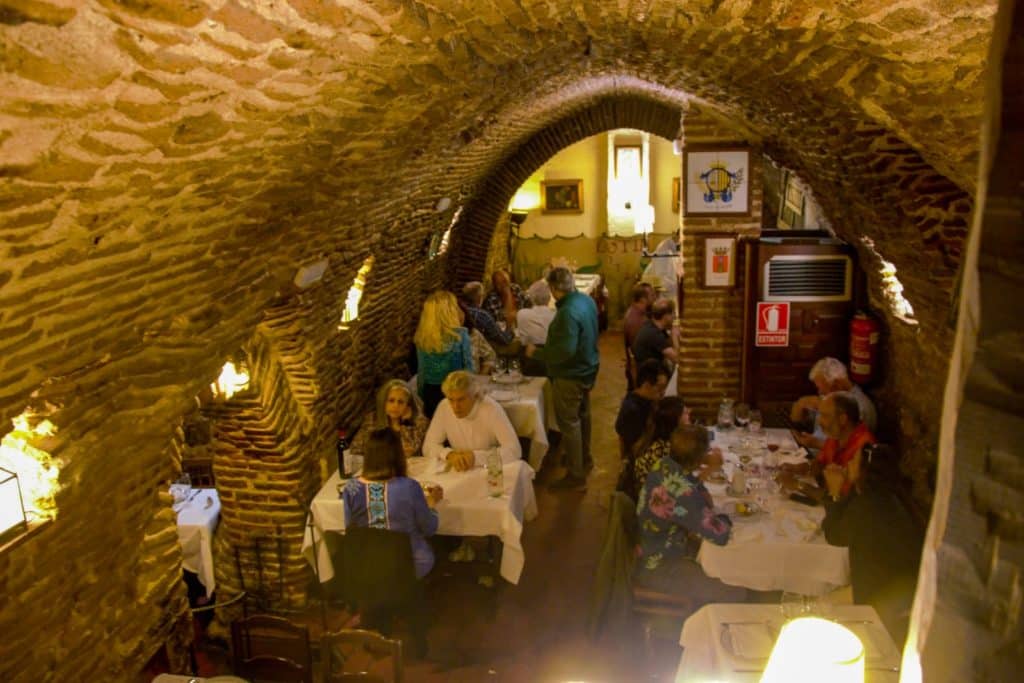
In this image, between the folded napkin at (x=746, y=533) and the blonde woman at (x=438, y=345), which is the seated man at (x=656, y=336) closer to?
the blonde woman at (x=438, y=345)

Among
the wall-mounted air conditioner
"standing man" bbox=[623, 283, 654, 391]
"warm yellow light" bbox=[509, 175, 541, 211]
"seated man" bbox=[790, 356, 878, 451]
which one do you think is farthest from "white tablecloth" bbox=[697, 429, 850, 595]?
"warm yellow light" bbox=[509, 175, 541, 211]

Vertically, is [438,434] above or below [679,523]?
above

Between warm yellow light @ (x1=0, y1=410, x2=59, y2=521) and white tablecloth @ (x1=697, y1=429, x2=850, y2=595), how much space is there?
294 centimetres

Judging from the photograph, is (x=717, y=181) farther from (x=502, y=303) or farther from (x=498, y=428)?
(x=502, y=303)

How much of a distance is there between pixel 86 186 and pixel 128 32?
0.55 metres

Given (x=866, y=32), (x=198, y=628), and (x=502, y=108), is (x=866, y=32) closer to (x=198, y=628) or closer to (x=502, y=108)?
(x=502, y=108)

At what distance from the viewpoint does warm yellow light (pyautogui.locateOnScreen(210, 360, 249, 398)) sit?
512 centimetres

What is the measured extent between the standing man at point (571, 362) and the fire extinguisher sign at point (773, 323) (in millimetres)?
1342

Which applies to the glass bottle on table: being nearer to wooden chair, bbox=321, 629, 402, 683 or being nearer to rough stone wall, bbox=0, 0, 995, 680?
rough stone wall, bbox=0, 0, 995, 680

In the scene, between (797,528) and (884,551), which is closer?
(884,551)

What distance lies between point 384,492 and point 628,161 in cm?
1067

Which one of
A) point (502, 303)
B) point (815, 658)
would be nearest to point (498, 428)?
point (502, 303)

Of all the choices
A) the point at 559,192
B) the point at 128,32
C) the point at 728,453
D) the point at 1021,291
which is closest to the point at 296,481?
the point at 728,453

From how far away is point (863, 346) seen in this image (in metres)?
6.17
